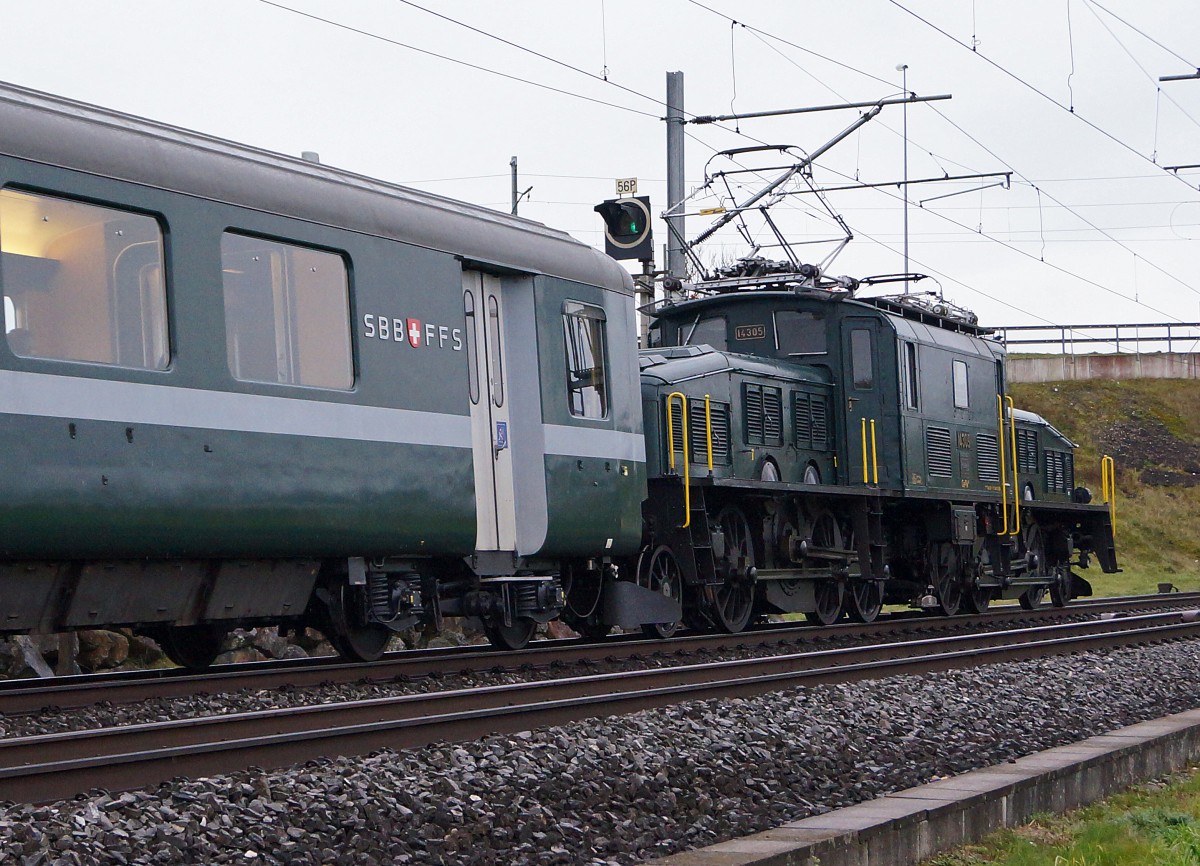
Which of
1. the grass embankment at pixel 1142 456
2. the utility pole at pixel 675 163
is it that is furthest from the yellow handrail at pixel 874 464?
the grass embankment at pixel 1142 456

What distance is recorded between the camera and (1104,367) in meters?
49.1

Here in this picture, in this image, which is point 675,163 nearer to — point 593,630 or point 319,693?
point 593,630

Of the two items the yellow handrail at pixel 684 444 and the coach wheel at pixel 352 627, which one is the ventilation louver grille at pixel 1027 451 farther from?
the coach wheel at pixel 352 627

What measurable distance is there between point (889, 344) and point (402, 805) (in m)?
11.7

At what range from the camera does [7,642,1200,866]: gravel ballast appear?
4848 mm

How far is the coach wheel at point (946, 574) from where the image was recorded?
700 inches

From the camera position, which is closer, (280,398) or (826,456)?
(280,398)

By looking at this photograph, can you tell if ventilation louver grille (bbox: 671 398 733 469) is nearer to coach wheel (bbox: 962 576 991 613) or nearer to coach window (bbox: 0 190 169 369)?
coach wheel (bbox: 962 576 991 613)

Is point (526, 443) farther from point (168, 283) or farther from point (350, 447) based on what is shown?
point (168, 283)

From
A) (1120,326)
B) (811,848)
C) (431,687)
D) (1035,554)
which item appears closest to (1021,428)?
(1035,554)

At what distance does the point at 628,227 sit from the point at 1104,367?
1399 inches

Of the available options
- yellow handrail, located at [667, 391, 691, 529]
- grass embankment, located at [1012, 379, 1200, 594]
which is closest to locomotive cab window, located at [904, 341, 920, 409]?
yellow handrail, located at [667, 391, 691, 529]

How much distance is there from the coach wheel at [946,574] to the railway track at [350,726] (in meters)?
6.46

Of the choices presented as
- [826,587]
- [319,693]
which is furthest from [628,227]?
[319,693]
